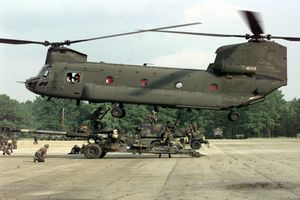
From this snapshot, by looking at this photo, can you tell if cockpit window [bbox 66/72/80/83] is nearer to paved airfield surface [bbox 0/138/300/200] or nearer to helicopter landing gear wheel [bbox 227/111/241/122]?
paved airfield surface [bbox 0/138/300/200]

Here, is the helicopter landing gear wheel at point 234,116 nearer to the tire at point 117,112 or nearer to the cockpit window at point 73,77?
the tire at point 117,112

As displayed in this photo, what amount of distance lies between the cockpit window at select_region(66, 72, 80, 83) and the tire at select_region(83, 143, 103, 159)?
19.3 ft

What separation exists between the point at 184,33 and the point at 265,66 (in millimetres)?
7099

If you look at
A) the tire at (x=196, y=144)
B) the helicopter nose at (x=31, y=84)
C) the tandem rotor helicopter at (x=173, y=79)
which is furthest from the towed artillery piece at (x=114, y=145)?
the tire at (x=196, y=144)

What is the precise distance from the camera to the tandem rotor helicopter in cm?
2441

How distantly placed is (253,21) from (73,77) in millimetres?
11635

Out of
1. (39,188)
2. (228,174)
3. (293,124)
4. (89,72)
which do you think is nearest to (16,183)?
(39,188)

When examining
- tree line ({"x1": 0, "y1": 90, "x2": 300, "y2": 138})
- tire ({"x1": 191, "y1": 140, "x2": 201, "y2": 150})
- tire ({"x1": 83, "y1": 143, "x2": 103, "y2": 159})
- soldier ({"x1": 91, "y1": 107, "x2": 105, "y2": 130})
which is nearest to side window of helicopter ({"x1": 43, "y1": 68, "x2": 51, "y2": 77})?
soldier ({"x1": 91, "y1": 107, "x2": 105, "y2": 130})

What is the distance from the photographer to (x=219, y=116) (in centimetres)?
13875

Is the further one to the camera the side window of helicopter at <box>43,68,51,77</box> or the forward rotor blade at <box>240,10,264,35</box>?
the side window of helicopter at <box>43,68,51,77</box>

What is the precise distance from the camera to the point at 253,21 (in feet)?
65.6


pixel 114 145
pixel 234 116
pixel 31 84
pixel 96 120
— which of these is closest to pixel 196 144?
pixel 96 120

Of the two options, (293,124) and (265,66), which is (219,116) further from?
(265,66)

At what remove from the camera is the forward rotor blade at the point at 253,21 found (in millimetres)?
19141
